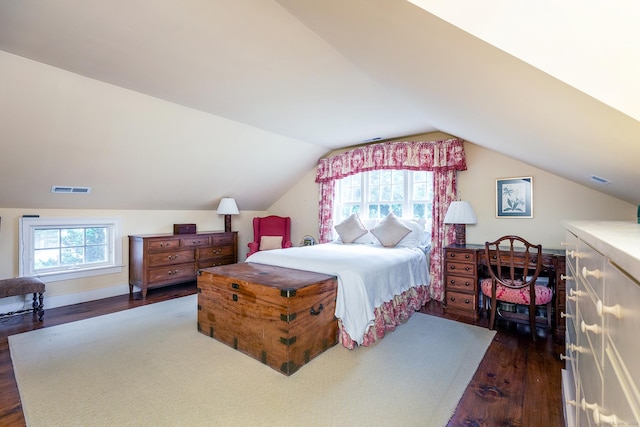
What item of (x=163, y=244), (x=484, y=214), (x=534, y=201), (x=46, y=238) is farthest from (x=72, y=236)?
(x=534, y=201)

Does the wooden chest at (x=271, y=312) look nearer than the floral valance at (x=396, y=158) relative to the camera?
Yes

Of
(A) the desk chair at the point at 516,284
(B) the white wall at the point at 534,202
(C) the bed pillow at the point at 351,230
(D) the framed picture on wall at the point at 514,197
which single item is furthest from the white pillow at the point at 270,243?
(D) the framed picture on wall at the point at 514,197

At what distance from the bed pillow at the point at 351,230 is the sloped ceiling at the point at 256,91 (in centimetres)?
130

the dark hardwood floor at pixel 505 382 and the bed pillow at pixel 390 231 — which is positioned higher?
the bed pillow at pixel 390 231

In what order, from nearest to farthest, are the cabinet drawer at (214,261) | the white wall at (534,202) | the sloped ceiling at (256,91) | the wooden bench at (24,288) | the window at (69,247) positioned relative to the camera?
1. the sloped ceiling at (256,91)
2. the wooden bench at (24,288)
3. the white wall at (534,202)
4. the window at (69,247)
5. the cabinet drawer at (214,261)

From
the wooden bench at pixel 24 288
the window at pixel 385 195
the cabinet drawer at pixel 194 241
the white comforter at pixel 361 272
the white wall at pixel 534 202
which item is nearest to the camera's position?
the white comforter at pixel 361 272

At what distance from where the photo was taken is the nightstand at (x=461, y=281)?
322cm

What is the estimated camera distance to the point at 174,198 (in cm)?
454

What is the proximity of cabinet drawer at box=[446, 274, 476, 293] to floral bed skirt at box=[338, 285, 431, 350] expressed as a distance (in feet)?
1.32

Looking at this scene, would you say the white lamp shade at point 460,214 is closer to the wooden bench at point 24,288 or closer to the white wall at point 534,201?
the white wall at point 534,201

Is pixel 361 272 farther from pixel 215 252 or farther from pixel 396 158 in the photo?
pixel 215 252

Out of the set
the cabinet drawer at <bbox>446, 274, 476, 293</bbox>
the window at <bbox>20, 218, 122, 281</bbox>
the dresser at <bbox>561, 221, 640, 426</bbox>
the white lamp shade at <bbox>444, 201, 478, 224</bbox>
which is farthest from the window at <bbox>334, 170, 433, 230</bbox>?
the window at <bbox>20, 218, 122, 281</bbox>

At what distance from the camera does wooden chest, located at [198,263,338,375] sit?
84.7 inches

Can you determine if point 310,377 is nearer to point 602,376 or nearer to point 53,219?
point 602,376
